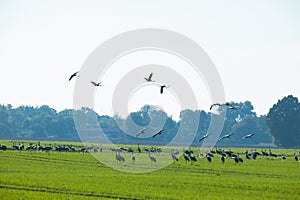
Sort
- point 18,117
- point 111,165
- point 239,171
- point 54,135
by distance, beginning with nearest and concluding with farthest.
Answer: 1. point 239,171
2. point 111,165
3. point 54,135
4. point 18,117

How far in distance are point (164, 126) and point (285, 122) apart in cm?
5058

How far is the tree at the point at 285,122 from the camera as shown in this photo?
12825cm

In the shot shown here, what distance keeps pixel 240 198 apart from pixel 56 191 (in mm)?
8824

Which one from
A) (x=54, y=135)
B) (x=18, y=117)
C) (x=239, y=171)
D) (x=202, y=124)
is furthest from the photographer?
(x=18, y=117)

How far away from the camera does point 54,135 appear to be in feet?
592

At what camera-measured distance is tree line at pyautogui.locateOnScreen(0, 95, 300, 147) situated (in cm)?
13100

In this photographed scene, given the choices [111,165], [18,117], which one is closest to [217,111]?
[18,117]

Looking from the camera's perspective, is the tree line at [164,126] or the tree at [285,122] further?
the tree line at [164,126]

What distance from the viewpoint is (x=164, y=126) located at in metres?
173

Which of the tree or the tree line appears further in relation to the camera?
the tree line

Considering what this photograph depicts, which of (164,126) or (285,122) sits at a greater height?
(164,126)

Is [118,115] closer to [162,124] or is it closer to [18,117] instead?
[162,124]

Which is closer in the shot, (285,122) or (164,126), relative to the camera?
(285,122)

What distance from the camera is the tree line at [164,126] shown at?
131 m
